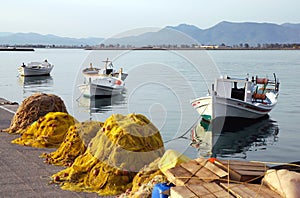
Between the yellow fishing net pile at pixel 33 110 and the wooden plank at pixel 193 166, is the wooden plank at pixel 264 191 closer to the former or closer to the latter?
the wooden plank at pixel 193 166

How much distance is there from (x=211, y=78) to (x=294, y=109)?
55.8ft

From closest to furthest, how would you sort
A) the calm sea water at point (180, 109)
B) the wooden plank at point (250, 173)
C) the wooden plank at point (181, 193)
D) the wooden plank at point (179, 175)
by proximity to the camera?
the wooden plank at point (181, 193), the wooden plank at point (179, 175), the wooden plank at point (250, 173), the calm sea water at point (180, 109)

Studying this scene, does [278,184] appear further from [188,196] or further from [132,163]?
[132,163]

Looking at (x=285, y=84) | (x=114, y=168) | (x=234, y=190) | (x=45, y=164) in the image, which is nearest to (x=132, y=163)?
(x=114, y=168)

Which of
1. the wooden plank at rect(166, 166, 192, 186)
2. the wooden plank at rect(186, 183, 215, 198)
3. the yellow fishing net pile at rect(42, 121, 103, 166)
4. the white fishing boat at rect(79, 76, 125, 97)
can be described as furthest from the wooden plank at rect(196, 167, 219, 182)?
the white fishing boat at rect(79, 76, 125, 97)

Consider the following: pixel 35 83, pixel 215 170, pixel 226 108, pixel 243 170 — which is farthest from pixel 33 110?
pixel 35 83

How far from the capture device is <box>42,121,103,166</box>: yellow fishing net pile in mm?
7430

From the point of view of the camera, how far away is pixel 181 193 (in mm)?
3893

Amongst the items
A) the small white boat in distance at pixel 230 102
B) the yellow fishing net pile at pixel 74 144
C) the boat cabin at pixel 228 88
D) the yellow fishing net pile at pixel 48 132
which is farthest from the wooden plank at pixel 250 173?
the boat cabin at pixel 228 88

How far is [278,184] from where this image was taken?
4008mm

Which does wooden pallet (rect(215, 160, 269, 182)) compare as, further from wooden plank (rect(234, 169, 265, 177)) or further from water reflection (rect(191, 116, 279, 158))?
water reflection (rect(191, 116, 279, 158))

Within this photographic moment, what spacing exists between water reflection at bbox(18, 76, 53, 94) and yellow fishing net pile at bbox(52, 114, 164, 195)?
3769cm

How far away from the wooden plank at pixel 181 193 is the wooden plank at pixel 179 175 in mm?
213

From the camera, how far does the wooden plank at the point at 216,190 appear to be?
12.8 ft
